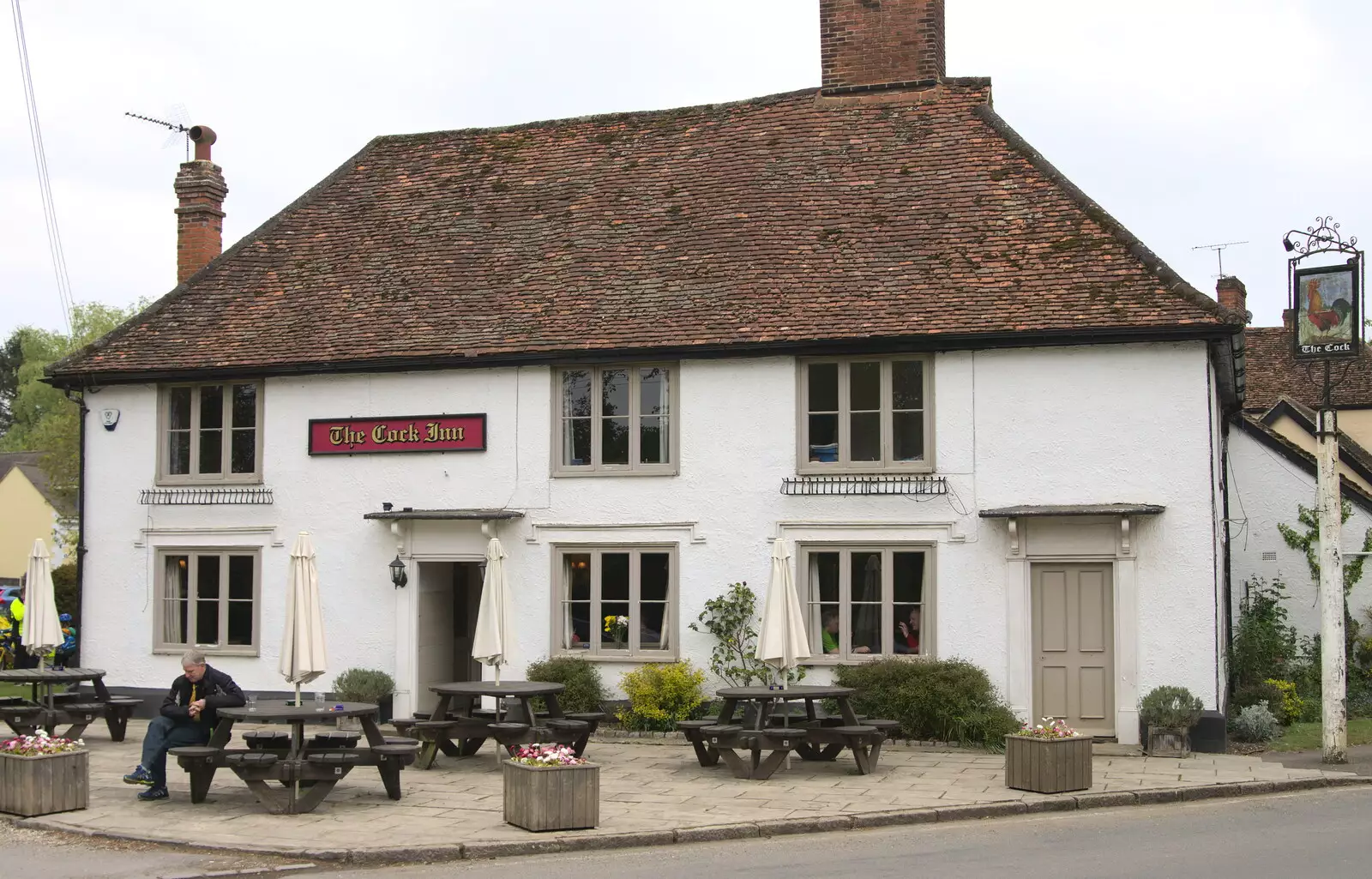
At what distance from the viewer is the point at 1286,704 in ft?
59.9

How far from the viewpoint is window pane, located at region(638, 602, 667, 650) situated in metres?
18.1

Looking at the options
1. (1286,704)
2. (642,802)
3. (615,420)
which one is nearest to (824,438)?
(615,420)

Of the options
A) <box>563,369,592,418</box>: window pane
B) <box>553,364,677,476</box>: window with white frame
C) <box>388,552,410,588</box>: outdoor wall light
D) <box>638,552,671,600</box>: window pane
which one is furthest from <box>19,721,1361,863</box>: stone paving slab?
<box>563,369,592,418</box>: window pane

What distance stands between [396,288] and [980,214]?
7919 mm

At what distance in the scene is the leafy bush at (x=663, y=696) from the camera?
17.3 m

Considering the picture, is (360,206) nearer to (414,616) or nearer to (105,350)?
(105,350)

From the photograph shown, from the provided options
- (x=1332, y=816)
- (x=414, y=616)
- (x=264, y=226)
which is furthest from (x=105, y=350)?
(x=1332, y=816)

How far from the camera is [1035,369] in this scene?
55.6ft

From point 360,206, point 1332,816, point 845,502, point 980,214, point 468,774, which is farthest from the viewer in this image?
point 360,206

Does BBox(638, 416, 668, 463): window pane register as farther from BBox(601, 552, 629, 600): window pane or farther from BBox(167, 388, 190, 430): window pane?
BBox(167, 388, 190, 430): window pane

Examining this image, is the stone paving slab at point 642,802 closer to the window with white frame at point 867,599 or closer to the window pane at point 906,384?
the window with white frame at point 867,599

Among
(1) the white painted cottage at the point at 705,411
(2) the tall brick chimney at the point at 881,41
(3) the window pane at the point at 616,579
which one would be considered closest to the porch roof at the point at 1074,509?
(1) the white painted cottage at the point at 705,411

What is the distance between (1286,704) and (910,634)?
5.03 meters

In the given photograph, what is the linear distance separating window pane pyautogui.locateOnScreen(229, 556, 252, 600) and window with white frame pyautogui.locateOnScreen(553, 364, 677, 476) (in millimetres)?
4649
